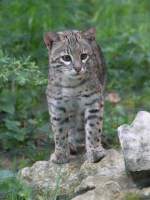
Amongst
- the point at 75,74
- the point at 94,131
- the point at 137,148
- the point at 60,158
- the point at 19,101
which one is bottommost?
the point at 60,158

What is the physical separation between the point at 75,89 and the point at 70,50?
348 mm

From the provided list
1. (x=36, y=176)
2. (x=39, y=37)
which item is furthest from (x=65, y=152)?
(x=39, y=37)

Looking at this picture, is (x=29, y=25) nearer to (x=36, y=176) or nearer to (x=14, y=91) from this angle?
(x=14, y=91)

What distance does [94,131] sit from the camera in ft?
24.3

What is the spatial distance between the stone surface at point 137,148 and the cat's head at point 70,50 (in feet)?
2.54

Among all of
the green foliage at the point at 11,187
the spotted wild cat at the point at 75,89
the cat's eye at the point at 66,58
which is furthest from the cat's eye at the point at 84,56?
the green foliage at the point at 11,187

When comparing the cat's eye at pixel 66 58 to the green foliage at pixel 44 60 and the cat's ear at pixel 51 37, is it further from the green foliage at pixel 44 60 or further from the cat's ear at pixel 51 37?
the green foliage at pixel 44 60

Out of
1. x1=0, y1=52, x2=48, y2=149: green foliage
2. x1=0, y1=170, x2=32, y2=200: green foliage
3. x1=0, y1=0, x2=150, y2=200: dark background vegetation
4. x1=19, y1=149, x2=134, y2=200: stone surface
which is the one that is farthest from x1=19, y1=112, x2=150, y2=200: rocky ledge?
x1=0, y1=52, x2=48, y2=149: green foliage

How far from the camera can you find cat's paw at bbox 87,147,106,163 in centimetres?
734

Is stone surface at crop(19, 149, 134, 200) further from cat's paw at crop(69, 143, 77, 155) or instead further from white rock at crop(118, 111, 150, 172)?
white rock at crop(118, 111, 150, 172)

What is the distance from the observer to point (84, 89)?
7281 mm

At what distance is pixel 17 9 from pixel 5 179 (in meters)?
3.25

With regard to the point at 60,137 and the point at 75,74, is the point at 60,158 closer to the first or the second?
Answer: the point at 60,137

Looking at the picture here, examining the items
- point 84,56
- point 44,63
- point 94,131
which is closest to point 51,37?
point 84,56
